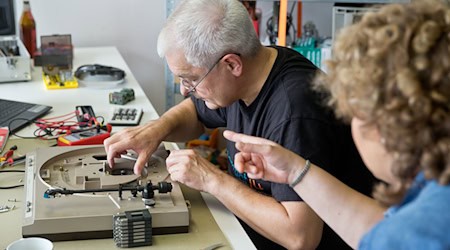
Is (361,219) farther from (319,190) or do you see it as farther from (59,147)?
(59,147)

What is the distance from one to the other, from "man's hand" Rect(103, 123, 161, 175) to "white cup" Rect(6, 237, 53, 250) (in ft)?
1.35

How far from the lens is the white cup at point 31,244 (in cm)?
126

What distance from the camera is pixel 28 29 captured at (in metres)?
2.84

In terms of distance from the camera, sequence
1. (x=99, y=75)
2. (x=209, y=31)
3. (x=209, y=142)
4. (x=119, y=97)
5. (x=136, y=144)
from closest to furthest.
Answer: (x=209, y=31) < (x=136, y=144) < (x=119, y=97) < (x=99, y=75) < (x=209, y=142)

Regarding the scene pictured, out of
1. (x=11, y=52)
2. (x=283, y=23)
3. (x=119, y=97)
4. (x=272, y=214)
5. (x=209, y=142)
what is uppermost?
(x=283, y=23)

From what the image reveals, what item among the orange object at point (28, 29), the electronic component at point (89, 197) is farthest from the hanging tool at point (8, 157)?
the orange object at point (28, 29)

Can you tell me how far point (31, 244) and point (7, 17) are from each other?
1.65 meters

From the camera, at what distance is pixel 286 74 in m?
1.67

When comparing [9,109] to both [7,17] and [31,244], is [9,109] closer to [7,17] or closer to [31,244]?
[7,17]

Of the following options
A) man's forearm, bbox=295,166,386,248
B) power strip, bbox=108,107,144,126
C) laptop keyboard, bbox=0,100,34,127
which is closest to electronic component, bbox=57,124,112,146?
power strip, bbox=108,107,144,126

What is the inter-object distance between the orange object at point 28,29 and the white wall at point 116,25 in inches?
7.2

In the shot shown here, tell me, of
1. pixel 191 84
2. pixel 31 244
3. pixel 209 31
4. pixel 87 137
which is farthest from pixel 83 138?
pixel 31 244

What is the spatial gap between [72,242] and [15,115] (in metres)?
0.89


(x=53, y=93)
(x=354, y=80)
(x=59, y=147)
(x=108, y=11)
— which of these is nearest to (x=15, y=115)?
(x=53, y=93)
